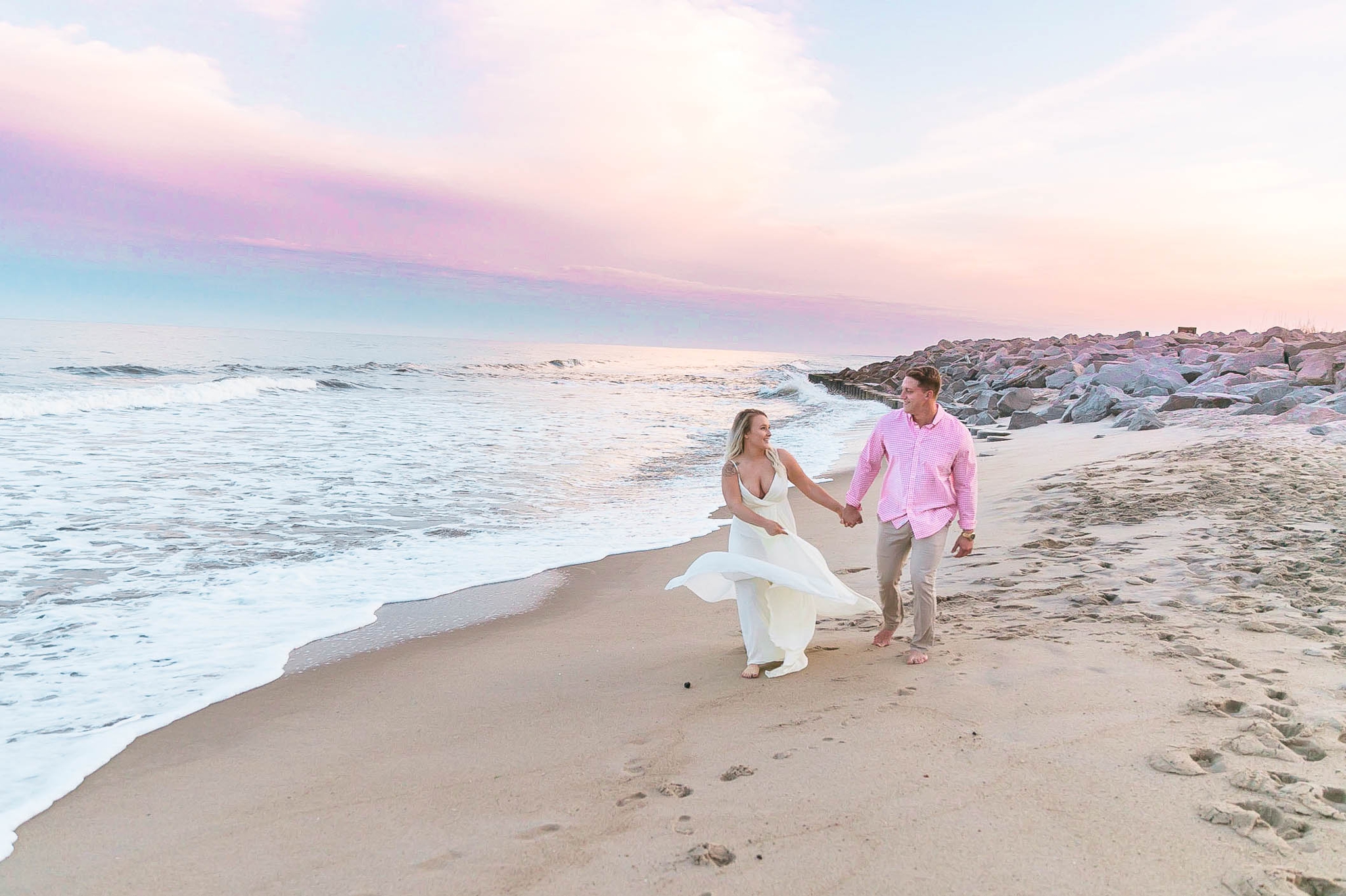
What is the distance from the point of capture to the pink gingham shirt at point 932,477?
4.50 m

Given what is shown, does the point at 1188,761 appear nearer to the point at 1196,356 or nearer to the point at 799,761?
the point at 799,761

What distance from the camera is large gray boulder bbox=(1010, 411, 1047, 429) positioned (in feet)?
50.8

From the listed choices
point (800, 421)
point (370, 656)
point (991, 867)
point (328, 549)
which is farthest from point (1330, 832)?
point (800, 421)

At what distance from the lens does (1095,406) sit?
14.3 m

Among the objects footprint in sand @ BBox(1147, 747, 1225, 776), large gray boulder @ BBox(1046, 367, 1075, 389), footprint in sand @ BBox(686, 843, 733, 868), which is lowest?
footprint in sand @ BBox(686, 843, 733, 868)

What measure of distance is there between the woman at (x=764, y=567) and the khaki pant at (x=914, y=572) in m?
0.27

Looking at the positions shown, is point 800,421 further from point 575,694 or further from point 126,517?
point 575,694

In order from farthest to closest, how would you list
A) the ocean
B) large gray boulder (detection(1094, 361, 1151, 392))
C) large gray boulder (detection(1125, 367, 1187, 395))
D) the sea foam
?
the sea foam → large gray boulder (detection(1094, 361, 1151, 392)) → large gray boulder (detection(1125, 367, 1187, 395)) → the ocean

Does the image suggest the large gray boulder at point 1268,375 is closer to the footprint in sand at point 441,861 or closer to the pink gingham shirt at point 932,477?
the pink gingham shirt at point 932,477

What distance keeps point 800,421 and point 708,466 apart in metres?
10.00

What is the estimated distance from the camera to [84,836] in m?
3.13

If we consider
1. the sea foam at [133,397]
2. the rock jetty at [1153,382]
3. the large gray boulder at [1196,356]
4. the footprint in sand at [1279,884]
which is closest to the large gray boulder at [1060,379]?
the rock jetty at [1153,382]

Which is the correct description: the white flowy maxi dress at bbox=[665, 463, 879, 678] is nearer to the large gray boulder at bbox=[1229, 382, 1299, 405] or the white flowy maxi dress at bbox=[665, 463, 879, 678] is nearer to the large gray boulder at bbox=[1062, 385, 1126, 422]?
the large gray boulder at bbox=[1229, 382, 1299, 405]

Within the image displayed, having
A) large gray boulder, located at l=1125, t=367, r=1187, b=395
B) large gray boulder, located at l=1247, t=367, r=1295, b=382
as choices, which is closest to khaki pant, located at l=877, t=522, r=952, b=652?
large gray boulder, located at l=1247, t=367, r=1295, b=382
